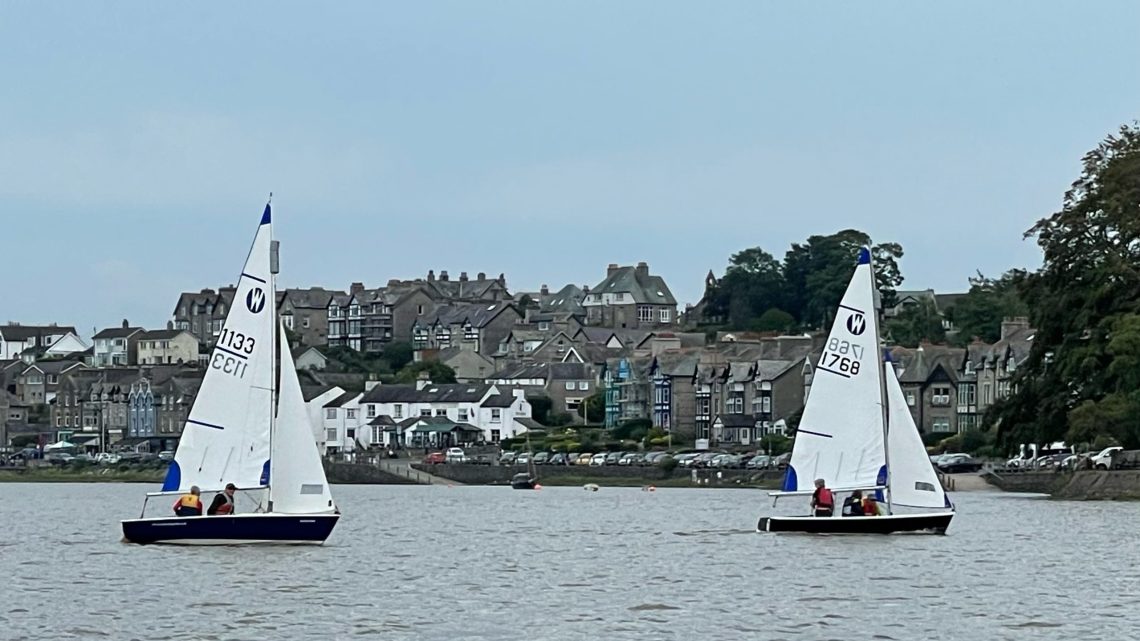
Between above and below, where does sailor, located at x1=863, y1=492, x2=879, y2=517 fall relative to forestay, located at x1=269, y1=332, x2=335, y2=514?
below

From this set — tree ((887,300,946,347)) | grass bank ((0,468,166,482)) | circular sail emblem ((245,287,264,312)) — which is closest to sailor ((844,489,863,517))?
circular sail emblem ((245,287,264,312))

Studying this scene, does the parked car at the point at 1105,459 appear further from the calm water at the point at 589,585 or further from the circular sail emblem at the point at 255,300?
the circular sail emblem at the point at 255,300

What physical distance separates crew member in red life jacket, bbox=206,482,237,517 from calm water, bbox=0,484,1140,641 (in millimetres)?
697

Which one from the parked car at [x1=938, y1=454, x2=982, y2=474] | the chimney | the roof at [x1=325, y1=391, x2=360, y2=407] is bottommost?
the parked car at [x1=938, y1=454, x2=982, y2=474]

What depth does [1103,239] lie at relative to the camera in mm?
85562

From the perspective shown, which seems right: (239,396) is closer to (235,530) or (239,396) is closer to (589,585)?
(235,530)

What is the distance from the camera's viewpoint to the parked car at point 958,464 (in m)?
103

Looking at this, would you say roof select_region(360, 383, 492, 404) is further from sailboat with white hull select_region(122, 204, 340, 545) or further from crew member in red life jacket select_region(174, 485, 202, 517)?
sailboat with white hull select_region(122, 204, 340, 545)

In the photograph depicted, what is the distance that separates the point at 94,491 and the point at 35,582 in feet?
273

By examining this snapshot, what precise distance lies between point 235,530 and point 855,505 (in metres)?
12.5

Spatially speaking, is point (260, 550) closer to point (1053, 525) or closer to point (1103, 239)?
point (1053, 525)

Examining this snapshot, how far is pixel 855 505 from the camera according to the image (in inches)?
1845

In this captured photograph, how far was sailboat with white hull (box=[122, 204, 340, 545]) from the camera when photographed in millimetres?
42531

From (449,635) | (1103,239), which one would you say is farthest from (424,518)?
(449,635)
